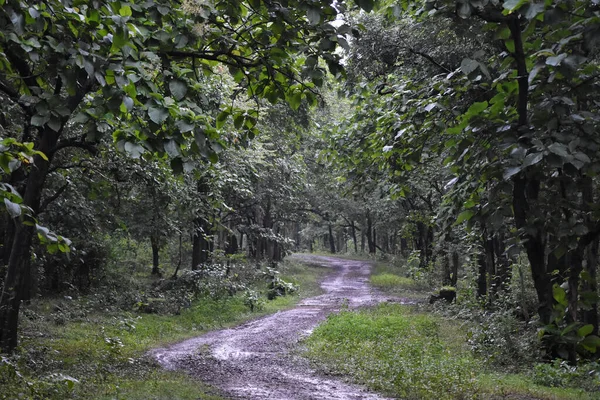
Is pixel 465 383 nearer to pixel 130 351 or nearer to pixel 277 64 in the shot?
pixel 277 64

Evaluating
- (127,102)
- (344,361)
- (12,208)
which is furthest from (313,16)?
(344,361)

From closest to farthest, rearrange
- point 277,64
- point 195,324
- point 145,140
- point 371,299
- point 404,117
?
1. point 145,140
2. point 277,64
3. point 404,117
4. point 195,324
5. point 371,299

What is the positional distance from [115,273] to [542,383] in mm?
16094

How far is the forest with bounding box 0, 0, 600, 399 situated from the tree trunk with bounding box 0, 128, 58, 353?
40mm

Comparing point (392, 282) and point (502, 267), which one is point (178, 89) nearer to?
point (502, 267)

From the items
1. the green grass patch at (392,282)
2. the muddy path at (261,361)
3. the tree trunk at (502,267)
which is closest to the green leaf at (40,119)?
the muddy path at (261,361)

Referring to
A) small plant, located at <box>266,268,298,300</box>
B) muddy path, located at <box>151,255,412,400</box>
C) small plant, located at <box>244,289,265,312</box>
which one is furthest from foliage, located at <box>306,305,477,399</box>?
small plant, located at <box>266,268,298,300</box>

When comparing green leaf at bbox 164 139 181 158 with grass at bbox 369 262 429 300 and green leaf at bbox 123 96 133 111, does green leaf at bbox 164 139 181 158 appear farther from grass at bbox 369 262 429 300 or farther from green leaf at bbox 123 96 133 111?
grass at bbox 369 262 429 300

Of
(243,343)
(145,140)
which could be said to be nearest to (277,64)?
(145,140)

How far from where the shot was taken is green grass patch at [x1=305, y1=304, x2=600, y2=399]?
7375mm

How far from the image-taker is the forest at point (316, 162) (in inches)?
159

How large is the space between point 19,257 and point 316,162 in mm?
6656

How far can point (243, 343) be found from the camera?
1307 cm

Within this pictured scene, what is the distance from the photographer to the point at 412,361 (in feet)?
30.2
